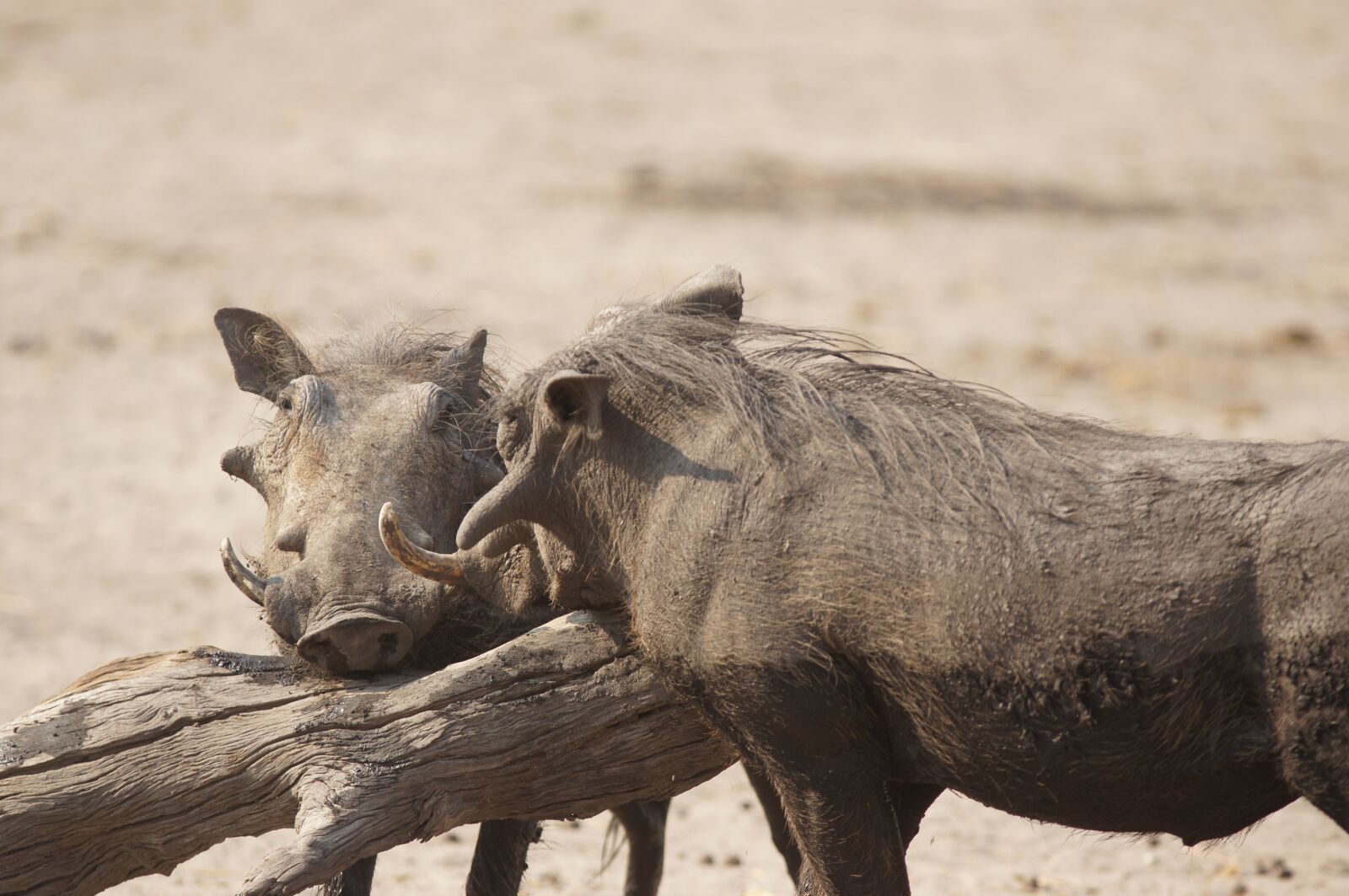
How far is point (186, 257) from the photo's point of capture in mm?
11023

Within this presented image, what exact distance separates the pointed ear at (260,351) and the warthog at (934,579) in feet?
3.38

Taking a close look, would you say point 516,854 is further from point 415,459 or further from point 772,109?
point 772,109

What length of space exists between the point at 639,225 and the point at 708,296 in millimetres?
8082

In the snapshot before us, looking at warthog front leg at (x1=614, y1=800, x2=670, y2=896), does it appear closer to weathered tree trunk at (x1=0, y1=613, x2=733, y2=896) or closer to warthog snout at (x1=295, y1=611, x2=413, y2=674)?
weathered tree trunk at (x1=0, y1=613, x2=733, y2=896)

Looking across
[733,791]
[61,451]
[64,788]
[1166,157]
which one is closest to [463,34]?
[1166,157]

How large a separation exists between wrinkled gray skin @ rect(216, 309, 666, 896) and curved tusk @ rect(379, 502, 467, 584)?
3.4 inches

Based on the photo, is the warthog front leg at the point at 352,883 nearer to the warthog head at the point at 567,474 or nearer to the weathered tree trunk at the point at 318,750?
the weathered tree trunk at the point at 318,750

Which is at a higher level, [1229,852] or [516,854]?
[516,854]

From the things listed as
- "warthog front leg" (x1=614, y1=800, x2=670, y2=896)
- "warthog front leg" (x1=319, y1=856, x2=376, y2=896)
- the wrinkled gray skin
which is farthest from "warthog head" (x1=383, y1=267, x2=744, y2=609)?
"warthog front leg" (x1=614, y1=800, x2=670, y2=896)

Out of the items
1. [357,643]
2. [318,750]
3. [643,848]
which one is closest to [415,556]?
[357,643]

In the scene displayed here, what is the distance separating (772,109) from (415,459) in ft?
35.1

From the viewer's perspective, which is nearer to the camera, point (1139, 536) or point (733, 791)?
point (1139, 536)

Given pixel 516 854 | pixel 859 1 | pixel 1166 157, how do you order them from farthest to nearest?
1. pixel 859 1
2. pixel 1166 157
3. pixel 516 854

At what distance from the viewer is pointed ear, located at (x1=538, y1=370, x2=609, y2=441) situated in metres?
3.33
